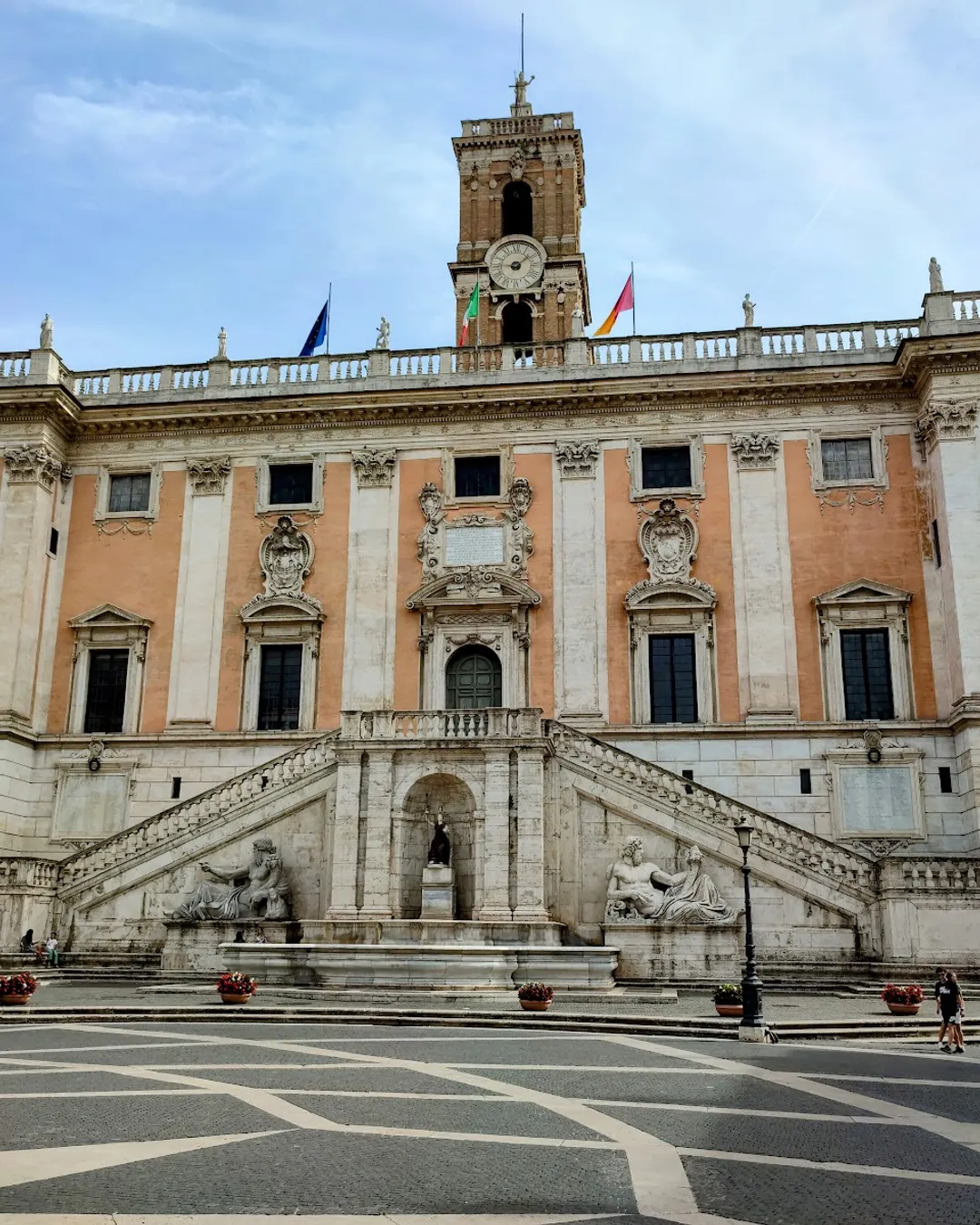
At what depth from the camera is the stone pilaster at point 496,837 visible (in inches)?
1110

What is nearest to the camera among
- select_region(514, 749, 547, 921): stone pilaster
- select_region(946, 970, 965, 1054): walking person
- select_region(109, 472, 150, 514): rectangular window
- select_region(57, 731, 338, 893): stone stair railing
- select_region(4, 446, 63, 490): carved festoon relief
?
select_region(946, 970, 965, 1054): walking person

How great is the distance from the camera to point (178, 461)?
37875 millimetres

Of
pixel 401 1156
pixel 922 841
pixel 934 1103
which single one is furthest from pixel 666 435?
pixel 401 1156

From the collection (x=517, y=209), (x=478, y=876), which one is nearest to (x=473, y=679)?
(x=478, y=876)

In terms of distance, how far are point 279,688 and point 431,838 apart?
7.82m

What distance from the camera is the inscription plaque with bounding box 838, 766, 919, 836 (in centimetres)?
3181

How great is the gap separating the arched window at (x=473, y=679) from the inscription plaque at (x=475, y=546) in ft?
8.45

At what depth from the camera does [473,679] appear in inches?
1374

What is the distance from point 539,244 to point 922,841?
101 ft

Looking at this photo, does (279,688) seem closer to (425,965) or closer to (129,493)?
(129,493)

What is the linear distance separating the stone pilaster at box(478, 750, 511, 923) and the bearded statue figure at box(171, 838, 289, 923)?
5056 mm

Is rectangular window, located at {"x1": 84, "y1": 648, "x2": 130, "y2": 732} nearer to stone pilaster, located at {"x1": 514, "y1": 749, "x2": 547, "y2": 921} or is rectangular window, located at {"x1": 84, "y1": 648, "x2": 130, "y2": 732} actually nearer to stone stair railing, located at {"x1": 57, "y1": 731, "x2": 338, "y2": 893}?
stone stair railing, located at {"x1": 57, "y1": 731, "x2": 338, "y2": 893}

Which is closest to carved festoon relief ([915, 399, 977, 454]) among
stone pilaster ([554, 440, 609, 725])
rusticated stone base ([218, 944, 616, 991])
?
stone pilaster ([554, 440, 609, 725])

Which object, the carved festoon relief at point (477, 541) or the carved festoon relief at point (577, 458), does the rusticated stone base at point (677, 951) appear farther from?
the carved festoon relief at point (577, 458)
